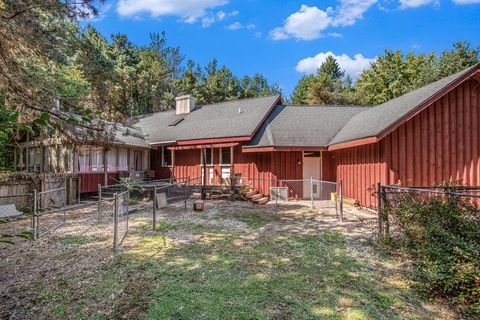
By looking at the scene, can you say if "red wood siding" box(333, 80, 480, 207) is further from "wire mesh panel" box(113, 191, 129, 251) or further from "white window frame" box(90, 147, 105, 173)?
"white window frame" box(90, 147, 105, 173)

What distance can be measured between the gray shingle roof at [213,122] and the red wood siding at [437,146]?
6.25 meters

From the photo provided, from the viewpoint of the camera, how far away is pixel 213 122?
16.4 metres

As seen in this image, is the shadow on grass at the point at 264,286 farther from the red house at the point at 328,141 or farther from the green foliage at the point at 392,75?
the green foliage at the point at 392,75

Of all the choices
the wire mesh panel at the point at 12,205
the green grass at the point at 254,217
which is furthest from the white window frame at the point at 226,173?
the wire mesh panel at the point at 12,205

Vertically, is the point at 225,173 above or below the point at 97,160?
below

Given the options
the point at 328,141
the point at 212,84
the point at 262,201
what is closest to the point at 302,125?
the point at 328,141

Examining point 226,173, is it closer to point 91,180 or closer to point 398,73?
point 91,180

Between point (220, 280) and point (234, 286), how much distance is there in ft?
1.05

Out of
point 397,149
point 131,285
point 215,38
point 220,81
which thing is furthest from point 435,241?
point 215,38

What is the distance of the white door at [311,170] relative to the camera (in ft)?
45.8

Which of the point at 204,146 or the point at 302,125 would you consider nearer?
the point at 204,146

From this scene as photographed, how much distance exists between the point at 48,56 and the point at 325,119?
13.3 metres

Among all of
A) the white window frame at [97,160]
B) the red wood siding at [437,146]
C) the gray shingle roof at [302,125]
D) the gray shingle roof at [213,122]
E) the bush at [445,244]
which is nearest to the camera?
the bush at [445,244]

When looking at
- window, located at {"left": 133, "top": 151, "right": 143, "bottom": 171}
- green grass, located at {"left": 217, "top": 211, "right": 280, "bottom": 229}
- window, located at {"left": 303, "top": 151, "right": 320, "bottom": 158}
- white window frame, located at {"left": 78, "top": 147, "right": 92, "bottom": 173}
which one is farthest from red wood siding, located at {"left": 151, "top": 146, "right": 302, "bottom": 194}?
white window frame, located at {"left": 78, "top": 147, "right": 92, "bottom": 173}
